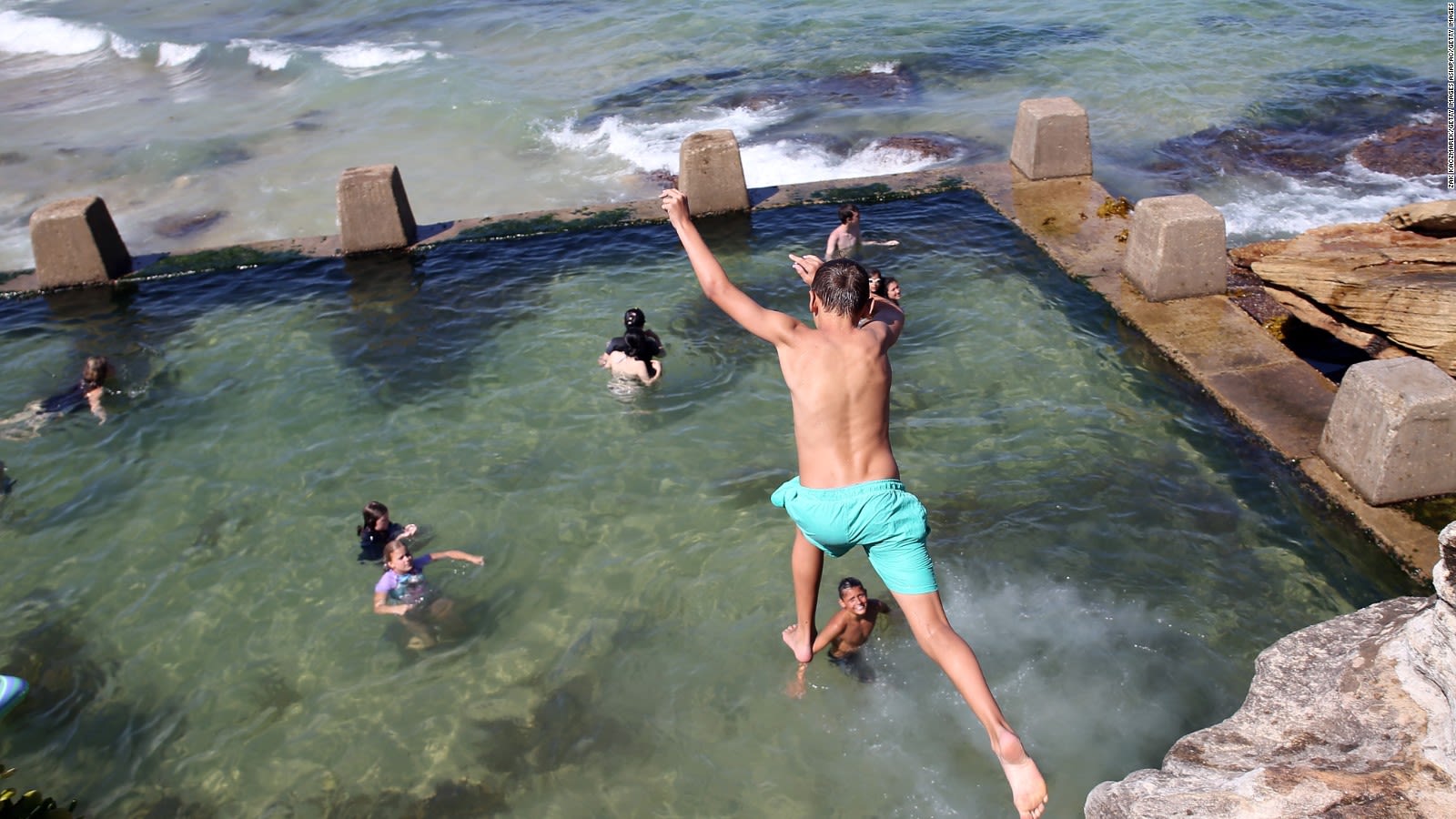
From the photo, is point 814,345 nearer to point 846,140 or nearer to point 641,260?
point 641,260

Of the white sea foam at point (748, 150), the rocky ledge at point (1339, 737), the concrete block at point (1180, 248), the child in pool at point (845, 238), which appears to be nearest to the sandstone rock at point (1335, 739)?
the rocky ledge at point (1339, 737)

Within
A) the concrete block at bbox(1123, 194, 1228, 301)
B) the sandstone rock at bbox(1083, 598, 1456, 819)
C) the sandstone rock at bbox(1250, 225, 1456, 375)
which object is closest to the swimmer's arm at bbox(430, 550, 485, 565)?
the sandstone rock at bbox(1083, 598, 1456, 819)

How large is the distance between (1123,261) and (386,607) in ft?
25.8

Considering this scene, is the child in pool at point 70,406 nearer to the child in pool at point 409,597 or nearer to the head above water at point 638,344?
the child in pool at point 409,597

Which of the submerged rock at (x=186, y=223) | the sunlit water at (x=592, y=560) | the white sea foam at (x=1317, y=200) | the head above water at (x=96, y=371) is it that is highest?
the head above water at (x=96, y=371)

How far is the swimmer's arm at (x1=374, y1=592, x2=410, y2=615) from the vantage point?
7.16 meters

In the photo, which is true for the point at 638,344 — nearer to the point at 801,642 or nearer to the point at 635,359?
the point at 635,359

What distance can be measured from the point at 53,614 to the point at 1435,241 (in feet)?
38.8

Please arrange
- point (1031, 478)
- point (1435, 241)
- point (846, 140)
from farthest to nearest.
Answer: point (846, 140) < point (1435, 241) < point (1031, 478)

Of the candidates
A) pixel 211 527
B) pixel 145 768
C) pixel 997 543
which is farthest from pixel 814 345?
pixel 211 527

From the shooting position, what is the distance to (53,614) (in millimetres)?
7410

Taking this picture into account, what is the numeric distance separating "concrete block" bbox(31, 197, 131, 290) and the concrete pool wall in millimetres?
14

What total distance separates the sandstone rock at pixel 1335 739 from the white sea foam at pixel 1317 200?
37.6 feet

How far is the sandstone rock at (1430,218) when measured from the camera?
32.5 ft
